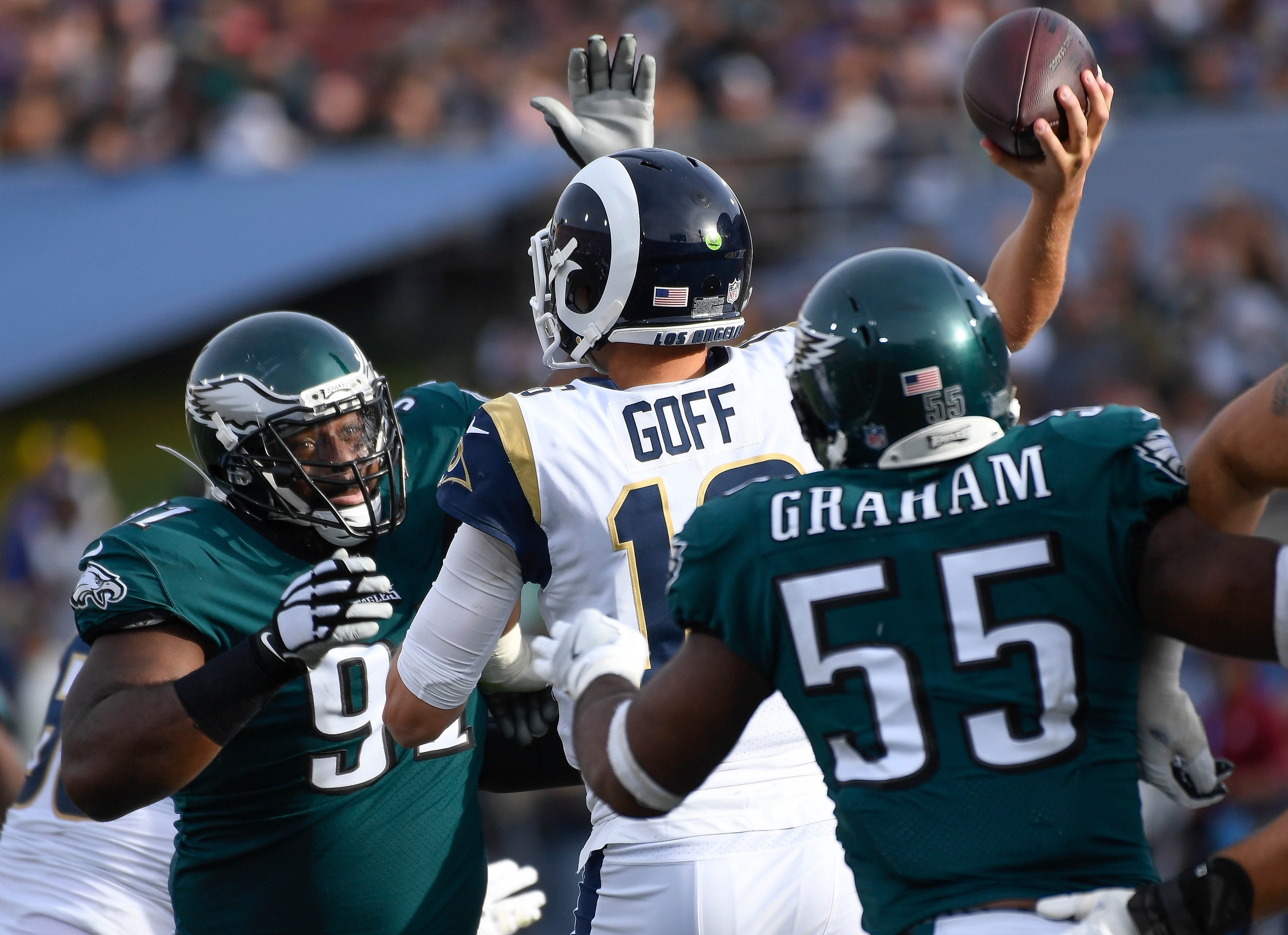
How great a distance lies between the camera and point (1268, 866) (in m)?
1.97

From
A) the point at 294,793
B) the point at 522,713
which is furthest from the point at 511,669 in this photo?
the point at 294,793

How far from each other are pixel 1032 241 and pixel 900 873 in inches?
64.0

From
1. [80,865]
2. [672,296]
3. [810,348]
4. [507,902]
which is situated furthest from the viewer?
[80,865]

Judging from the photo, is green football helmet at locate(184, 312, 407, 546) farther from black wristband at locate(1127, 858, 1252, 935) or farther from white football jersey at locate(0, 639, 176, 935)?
black wristband at locate(1127, 858, 1252, 935)

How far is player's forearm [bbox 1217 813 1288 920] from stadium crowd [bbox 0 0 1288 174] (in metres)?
9.70

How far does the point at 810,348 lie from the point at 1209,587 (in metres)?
0.67

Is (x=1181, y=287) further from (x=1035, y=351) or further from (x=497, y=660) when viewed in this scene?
(x=497, y=660)

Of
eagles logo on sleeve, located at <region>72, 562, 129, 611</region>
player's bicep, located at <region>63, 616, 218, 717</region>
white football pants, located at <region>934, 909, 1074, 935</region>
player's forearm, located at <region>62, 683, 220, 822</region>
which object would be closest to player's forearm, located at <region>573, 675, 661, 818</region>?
white football pants, located at <region>934, 909, 1074, 935</region>

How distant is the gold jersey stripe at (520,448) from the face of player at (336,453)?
552mm

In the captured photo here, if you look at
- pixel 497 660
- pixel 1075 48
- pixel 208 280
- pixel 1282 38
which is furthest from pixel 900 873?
pixel 208 280

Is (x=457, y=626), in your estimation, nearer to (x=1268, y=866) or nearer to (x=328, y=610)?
(x=328, y=610)

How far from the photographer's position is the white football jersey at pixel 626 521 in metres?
2.66

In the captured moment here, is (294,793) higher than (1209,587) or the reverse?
the reverse

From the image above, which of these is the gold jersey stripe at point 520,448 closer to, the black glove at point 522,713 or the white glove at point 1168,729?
the black glove at point 522,713
